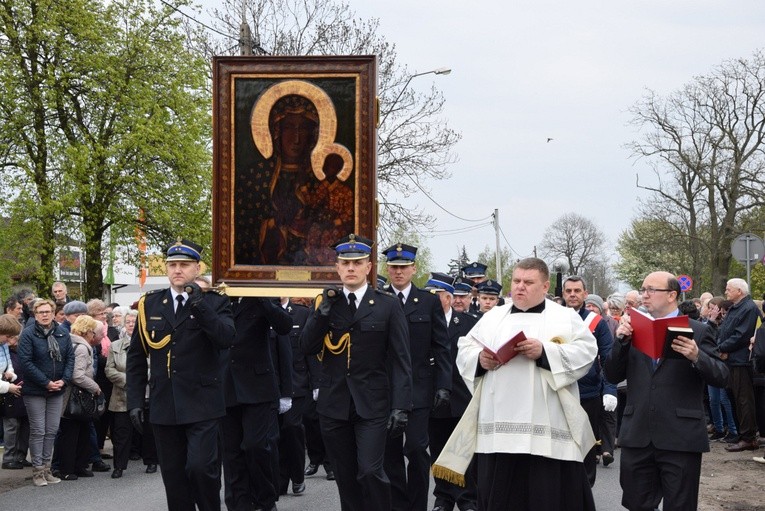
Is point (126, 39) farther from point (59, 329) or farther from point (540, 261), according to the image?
point (540, 261)

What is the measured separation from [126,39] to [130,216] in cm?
556

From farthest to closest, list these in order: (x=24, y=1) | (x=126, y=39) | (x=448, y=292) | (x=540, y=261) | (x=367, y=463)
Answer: (x=126, y=39) → (x=24, y=1) → (x=448, y=292) → (x=367, y=463) → (x=540, y=261)

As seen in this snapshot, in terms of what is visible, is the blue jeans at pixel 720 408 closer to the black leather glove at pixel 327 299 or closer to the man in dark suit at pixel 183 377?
the black leather glove at pixel 327 299

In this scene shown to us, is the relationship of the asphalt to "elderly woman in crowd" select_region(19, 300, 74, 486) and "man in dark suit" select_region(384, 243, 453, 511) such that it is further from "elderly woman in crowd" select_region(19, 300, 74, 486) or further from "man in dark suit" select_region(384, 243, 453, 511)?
"man in dark suit" select_region(384, 243, 453, 511)

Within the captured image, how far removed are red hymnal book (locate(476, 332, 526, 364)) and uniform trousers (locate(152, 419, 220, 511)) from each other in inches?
102

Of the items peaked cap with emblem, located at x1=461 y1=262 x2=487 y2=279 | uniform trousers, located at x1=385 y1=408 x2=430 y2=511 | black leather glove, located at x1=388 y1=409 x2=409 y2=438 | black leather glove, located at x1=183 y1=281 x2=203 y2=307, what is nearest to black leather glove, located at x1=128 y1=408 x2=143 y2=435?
black leather glove, located at x1=183 y1=281 x2=203 y2=307

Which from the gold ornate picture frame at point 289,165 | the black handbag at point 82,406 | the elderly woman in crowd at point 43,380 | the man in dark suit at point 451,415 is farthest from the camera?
the black handbag at point 82,406

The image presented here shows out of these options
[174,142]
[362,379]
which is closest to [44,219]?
[174,142]

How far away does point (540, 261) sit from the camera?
21.8ft

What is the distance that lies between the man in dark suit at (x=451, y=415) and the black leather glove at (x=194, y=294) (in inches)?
104

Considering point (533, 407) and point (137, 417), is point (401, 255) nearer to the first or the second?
point (137, 417)

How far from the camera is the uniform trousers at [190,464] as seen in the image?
303 inches

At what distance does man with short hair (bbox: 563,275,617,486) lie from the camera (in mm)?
9664

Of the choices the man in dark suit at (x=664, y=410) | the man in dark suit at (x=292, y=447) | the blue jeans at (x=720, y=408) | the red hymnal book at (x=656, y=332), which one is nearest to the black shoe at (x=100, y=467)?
the man in dark suit at (x=292, y=447)
